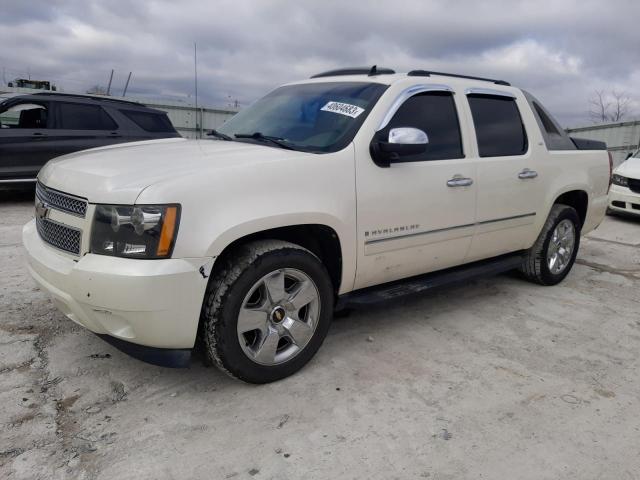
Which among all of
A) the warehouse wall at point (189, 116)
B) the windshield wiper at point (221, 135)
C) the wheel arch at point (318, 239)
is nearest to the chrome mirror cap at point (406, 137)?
the wheel arch at point (318, 239)

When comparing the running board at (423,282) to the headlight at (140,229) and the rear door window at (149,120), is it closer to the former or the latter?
the headlight at (140,229)

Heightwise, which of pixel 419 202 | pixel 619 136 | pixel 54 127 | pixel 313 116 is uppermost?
pixel 619 136

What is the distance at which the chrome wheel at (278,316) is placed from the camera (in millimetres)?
2758

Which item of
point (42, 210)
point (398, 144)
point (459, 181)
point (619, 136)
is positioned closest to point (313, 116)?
point (398, 144)

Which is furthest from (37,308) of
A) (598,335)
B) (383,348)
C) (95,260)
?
(598,335)

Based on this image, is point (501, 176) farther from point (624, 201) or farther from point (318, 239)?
point (624, 201)

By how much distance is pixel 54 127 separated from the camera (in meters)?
7.89

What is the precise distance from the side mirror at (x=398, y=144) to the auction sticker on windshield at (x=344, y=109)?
24 centimetres

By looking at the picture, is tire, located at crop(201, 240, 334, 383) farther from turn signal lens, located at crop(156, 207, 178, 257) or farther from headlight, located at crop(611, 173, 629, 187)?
headlight, located at crop(611, 173, 629, 187)

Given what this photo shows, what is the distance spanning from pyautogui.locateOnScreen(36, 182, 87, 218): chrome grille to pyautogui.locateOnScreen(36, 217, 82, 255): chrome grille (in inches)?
3.5

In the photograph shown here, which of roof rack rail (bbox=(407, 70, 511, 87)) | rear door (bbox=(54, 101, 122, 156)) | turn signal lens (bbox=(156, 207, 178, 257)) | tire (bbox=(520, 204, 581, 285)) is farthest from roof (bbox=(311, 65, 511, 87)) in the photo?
rear door (bbox=(54, 101, 122, 156))

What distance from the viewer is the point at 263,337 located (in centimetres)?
282

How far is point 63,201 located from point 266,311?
1.23 metres

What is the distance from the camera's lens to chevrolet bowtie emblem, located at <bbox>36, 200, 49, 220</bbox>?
2.88 metres
